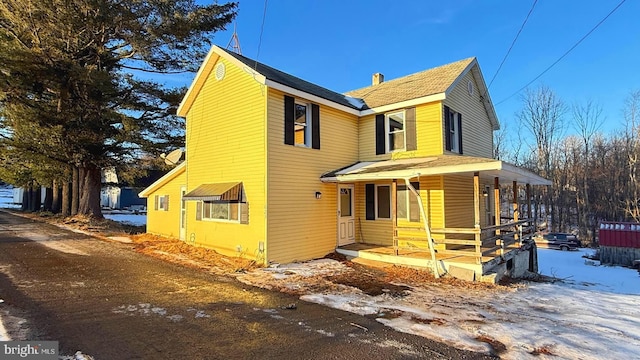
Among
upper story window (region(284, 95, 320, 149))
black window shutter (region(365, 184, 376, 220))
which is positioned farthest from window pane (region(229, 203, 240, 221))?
black window shutter (region(365, 184, 376, 220))

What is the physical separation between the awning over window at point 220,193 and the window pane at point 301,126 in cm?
254

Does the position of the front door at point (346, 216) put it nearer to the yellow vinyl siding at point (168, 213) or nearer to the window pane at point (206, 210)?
the window pane at point (206, 210)

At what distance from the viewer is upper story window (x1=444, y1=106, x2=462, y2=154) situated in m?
11.9

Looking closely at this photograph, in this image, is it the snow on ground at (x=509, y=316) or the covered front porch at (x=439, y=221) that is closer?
A: the snow on ground at (x=509, y=316)

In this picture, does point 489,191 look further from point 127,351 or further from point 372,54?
point 127,351

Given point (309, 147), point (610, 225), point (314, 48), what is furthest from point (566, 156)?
point (309, 147)

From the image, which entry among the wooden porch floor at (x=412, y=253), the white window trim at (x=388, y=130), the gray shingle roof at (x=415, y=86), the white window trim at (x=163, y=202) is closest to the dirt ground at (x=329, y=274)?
the wooden porch floor at (x=412, y=253)

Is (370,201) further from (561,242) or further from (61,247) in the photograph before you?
(561,242)

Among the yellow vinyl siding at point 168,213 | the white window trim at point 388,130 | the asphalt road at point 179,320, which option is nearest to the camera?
the asphalt road at point 179,320

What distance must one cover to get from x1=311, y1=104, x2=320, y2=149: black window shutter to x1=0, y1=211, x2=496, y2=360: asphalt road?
17.7 ft

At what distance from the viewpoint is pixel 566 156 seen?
118 feet

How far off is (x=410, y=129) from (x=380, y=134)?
4.01 feet

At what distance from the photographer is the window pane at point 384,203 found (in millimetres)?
11977

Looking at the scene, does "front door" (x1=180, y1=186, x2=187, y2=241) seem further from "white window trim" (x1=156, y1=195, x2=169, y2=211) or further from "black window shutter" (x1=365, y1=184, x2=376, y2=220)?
"black window shutter" (x1=365, y1=184, x2=376, y2=220)
